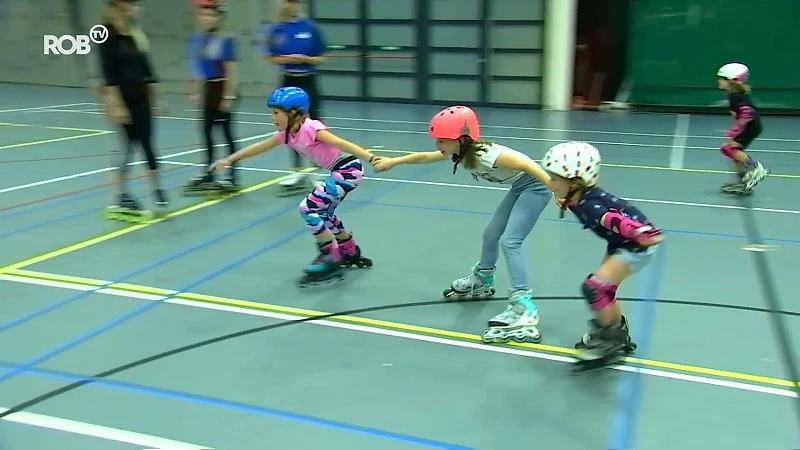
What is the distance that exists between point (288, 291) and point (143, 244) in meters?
1.58

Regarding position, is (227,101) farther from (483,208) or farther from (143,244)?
(483,208)

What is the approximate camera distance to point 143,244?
221 inches

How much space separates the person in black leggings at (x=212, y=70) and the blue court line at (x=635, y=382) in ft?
13.8

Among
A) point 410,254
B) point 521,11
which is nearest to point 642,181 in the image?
point 410,254

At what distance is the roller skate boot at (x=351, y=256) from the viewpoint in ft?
16.7

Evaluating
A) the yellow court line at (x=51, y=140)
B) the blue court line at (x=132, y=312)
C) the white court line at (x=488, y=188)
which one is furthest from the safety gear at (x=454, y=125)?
the yellow court line at (x=51, y=140)

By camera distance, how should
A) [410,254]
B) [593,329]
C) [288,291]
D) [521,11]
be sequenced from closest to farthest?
[593,329], [288,291], [410,254], [521,11]

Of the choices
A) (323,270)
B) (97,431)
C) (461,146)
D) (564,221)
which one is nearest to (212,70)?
(323,270)

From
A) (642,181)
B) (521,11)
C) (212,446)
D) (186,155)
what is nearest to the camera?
(212,446)

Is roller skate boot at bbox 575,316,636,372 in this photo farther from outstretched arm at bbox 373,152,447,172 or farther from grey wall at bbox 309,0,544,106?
Result: grey wall at bbox 309,0,544,106

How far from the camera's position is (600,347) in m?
3.64

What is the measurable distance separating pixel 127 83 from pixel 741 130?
5822 millimetres

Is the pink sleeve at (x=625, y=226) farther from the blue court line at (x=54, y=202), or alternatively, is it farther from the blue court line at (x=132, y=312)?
the blue court line at (x=54, y=202)

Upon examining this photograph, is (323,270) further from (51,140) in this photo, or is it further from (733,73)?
(51,140)
